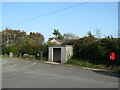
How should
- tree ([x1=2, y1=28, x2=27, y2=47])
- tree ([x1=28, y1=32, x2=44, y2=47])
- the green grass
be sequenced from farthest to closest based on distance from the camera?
tree ([x1=2, y1=28, x2=27, y2=47])
tree ([x1=28, y1=32, x2=44, y2=47])
the green grass

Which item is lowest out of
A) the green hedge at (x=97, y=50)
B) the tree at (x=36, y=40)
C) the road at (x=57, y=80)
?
the road at (x=57, y=80)

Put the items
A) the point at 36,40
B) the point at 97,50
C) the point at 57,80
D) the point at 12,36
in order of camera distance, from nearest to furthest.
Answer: the point at 57,80
the point at 97,50
the point at 36,40
the point at 12,36

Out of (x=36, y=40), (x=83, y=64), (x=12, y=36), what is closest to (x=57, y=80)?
(x=83, y=64)

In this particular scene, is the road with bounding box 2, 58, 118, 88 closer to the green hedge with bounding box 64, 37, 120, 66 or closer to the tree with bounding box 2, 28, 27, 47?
the green hedge with bounding box 64, 37, 120, 66

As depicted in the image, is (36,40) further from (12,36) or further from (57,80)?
(57,80)

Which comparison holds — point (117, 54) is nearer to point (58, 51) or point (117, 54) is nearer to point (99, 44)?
point (99, 44)

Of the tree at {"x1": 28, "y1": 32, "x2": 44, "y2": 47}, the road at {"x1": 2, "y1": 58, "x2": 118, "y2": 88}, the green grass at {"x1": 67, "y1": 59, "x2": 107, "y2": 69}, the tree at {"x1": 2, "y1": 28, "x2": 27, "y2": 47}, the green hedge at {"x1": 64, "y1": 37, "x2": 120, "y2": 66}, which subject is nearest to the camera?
the road at {"x1": 2, "y1": 58, "x2": 118, "y2": 88}

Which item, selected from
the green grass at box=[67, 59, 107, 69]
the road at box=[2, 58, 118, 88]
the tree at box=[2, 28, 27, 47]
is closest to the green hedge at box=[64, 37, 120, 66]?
the green grass at box=[67, 59, 107, 69]

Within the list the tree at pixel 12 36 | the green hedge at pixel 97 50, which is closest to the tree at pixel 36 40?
the tree at pixel 12 36

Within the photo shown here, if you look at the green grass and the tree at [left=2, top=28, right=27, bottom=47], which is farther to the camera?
the tree at [left=2, top=28, right=27, bottom=47]

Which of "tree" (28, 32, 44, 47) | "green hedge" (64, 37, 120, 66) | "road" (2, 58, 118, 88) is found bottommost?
"road" (2, 58, 118, 88)

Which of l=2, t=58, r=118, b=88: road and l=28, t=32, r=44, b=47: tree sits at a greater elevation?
l=28, t=32, r=44, b=47: tree

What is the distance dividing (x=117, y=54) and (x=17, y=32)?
5792 centimetres

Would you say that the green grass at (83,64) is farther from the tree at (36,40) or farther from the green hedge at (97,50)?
the tree at (36,40)
